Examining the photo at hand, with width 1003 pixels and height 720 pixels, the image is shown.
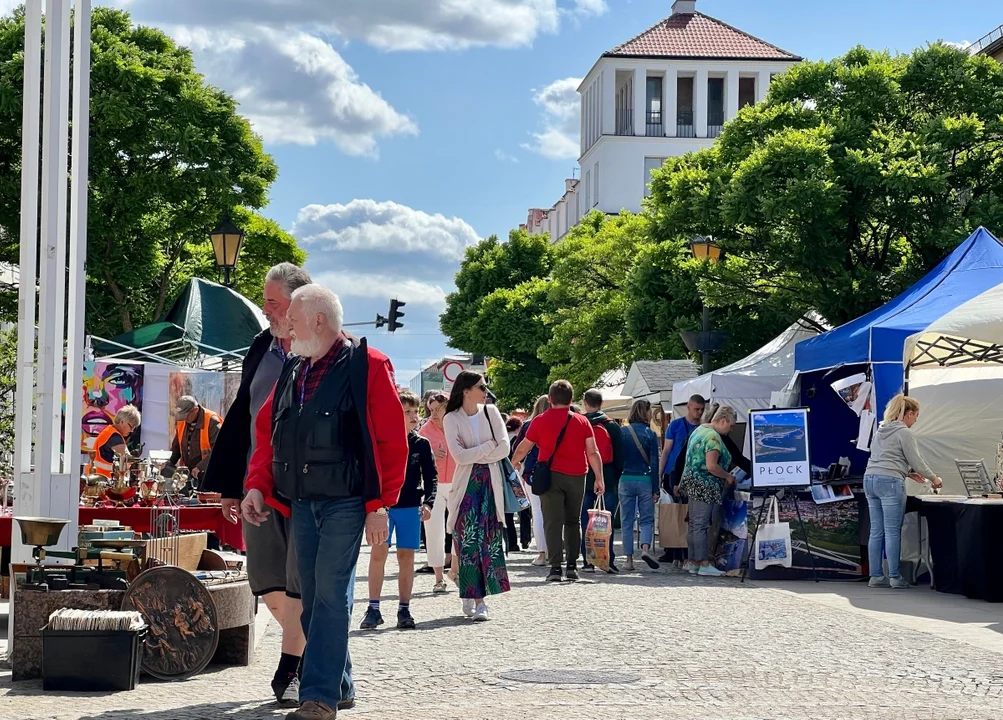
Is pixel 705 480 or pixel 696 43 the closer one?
pixel 705 480

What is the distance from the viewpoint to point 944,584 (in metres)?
14.5

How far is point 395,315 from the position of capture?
46.5 meters

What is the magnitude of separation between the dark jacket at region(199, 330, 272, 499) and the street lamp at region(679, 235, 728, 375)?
2000 centimetres

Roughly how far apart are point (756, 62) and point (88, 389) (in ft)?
239

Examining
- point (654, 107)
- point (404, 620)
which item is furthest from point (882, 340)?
point (654, 107)

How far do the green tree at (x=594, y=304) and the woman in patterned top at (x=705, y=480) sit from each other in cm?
2464

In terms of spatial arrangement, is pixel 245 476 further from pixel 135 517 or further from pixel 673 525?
pixel 673 525

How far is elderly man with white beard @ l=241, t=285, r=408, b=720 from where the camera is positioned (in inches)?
259

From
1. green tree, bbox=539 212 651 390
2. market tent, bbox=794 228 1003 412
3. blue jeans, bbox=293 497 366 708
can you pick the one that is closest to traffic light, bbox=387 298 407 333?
green tree, bbox=539 212 651 390

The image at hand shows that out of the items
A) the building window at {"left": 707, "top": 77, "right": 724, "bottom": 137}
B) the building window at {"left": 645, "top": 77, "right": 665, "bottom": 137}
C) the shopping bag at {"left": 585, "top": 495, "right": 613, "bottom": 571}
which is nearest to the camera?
the shopping bag at {"left": 585, "top": 495, "right": 613, "bottom": 571}

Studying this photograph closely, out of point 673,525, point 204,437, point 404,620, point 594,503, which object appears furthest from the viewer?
point 594,503

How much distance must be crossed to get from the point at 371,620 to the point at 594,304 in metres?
36.3

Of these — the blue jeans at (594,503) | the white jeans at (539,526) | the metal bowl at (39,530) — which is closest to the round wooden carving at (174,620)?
the metal bowl at (39,530)

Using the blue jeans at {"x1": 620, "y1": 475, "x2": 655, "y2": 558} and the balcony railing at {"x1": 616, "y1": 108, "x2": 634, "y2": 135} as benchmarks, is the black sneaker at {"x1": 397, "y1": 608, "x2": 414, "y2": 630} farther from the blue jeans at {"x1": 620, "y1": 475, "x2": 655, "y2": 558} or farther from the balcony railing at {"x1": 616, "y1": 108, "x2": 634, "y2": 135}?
the balcony railing at {"x1": 616, "y1": 108, "x2": 634, "y2": 135}
